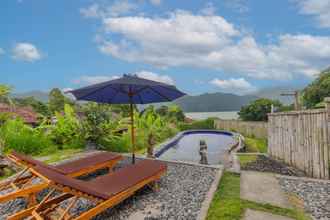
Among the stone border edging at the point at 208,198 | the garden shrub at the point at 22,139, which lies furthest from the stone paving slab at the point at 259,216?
the garden shrub at the point at 22,139

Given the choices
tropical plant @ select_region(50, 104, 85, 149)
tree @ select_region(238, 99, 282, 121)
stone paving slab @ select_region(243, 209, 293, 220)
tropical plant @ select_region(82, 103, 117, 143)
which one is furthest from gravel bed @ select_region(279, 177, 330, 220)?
tree @ select_region(238, 99, 282, 121)

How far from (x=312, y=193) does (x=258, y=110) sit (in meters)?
17.5

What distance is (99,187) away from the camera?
136 inches

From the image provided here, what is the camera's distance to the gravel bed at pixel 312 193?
3.48m

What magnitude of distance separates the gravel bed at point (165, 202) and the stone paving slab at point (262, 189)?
2.39ft

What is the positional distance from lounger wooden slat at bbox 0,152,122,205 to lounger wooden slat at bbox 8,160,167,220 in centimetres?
24

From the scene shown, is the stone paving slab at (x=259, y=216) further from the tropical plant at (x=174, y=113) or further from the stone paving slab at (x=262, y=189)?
the tropical plant at (x=174, y=113)

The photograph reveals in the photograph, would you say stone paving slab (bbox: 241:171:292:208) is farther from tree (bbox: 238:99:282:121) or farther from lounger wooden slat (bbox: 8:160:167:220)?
tree (bbox: 238:99:282:121)

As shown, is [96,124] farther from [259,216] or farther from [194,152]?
[259,216]

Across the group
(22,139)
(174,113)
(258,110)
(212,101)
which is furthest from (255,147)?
(212,101)

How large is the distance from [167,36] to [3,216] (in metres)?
12.2

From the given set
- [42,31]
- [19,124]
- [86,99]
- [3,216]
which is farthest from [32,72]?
[3,216]

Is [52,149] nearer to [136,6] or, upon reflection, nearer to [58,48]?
[136,6]

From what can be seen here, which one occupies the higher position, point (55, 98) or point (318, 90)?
point (55, 98)
